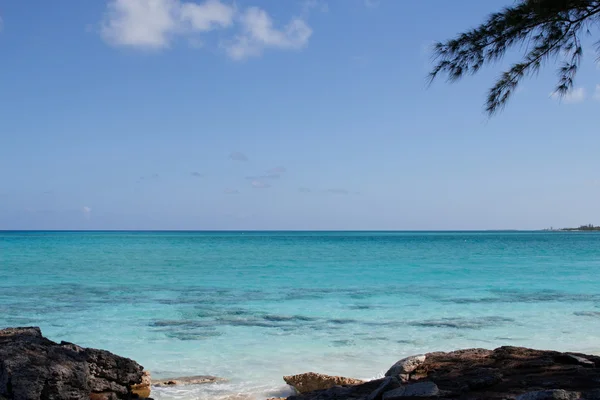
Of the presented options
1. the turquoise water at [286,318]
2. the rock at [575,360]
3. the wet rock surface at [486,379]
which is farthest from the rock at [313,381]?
the rock at [575,360]

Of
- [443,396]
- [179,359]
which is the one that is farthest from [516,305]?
[443,396]

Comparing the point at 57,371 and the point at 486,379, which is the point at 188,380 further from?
the point at 486,379

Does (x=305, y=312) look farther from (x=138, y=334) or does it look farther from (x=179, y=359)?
(x=179, y=359)

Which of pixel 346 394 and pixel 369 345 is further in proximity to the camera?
pixel 369 345

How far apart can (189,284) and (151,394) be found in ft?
42.7

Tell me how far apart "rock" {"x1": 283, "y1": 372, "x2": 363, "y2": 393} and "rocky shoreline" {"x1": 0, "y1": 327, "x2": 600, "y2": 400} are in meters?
1.50

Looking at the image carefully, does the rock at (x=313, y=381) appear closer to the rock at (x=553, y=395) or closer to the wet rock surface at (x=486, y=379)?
the wet rock surface at (x=486, y=379)

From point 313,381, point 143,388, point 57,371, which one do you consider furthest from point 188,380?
point 57,371

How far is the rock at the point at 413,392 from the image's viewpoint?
362 centimetres

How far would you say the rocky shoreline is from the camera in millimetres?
3604

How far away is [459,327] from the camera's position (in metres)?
10.8

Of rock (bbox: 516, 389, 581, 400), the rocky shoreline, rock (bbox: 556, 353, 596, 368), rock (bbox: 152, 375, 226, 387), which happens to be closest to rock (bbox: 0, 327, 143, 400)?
the rocky shoreline

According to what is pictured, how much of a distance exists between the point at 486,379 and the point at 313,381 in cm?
311

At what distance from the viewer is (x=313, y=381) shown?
6633mm
